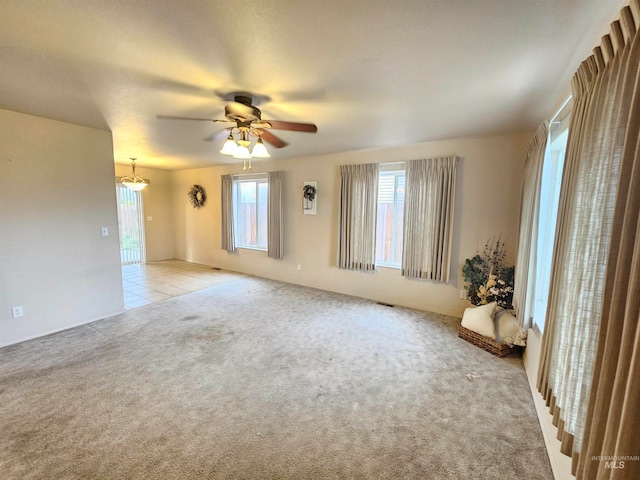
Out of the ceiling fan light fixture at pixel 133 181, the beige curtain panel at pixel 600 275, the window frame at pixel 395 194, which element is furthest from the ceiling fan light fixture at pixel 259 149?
the ceiling fan light fixture at pixel 133 181

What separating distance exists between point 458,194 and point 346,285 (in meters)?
2.25

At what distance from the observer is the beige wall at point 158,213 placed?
6.98 meters

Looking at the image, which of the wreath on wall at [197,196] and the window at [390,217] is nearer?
the window at [390,217]

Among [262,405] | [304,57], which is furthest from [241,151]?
[262,405]

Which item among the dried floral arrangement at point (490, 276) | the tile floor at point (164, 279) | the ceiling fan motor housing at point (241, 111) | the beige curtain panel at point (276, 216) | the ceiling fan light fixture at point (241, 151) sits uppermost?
the ceiling fan motor housing at point (241, 111)

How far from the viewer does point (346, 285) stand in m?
4.80

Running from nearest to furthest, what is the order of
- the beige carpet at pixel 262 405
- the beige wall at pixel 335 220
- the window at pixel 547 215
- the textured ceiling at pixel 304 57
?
the textured ceiling at pixel 304 57 → the beige carpet at pixel 262 405 → the window at pixel 547 215 → the beige wall at pixel 335 220

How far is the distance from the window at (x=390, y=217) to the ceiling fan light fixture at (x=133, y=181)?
5032mm

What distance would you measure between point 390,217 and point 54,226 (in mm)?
4314

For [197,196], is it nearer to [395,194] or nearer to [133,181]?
[133,181]

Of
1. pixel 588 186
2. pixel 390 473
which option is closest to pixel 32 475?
pixel 390 473

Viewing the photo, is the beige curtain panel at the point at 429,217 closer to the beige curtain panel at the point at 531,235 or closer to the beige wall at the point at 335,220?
the beige wall at the point at 335,220

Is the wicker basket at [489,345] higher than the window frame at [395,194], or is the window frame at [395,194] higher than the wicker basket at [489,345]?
the window frame at [395,194]

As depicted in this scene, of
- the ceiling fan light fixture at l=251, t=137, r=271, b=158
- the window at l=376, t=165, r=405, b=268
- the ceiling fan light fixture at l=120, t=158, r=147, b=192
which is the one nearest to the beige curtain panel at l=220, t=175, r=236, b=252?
the ceiling fan light fixture at l=120, t=158, r=147, b=192
